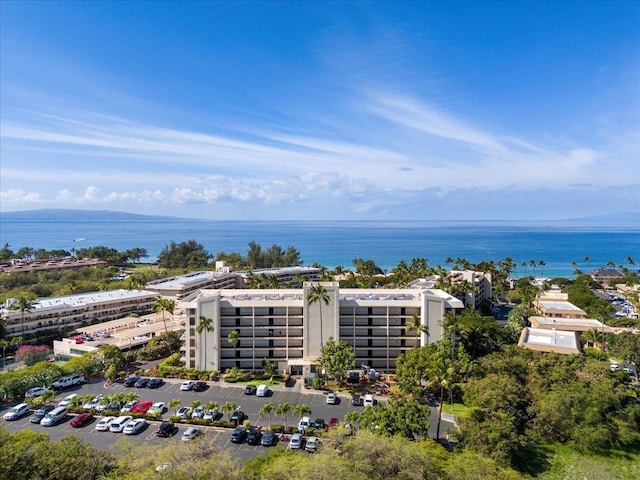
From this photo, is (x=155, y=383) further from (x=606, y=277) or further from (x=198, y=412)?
(x=606, y=277)

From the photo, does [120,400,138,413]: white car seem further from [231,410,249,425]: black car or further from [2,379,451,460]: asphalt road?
[231,410,249,425]: black car

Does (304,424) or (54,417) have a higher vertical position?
(54,417)

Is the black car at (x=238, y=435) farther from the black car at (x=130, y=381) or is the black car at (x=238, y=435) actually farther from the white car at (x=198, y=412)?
the black car at (x=130, y=381)

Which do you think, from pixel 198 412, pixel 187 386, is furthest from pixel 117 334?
pixel 198 412

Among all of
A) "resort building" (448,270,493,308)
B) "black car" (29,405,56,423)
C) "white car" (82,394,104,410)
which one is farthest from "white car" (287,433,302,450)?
"resort building" (448,270,493,308)

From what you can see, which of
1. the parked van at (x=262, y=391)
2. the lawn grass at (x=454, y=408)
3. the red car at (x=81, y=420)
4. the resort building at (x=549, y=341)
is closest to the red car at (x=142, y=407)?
the red car at (x=81, y=420)
